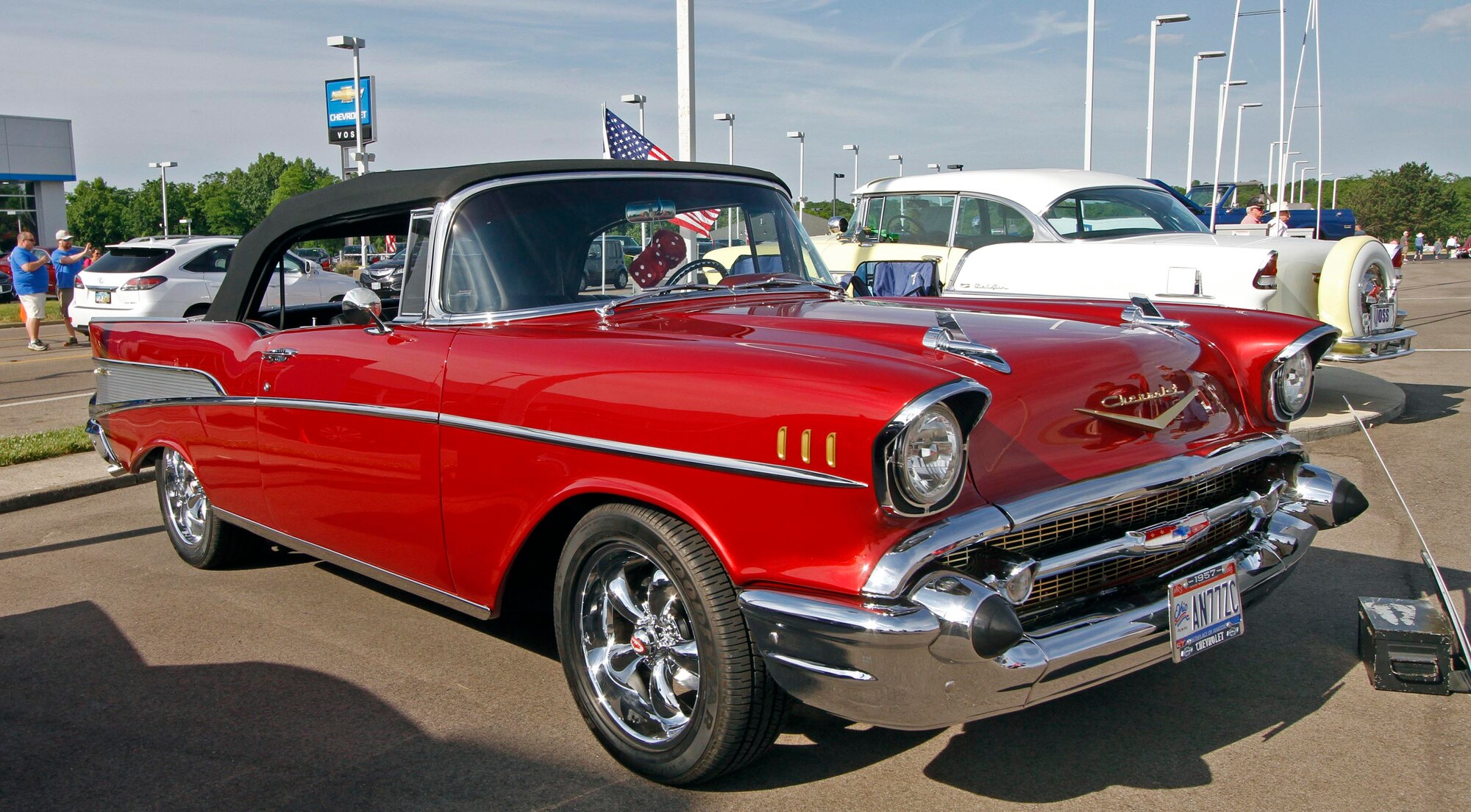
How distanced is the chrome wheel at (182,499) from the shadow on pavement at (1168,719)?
359cm

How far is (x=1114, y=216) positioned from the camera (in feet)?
31.6

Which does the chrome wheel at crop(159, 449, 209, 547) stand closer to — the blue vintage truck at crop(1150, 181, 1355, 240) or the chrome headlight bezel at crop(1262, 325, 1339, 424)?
the chrome headlight bezel at crop(1262, 325, 1339, 424)

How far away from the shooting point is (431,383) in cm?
341

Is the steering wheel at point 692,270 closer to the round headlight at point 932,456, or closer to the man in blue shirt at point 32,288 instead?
the round headlight at point 932,456

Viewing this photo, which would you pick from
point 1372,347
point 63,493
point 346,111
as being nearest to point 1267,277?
point 1372,347

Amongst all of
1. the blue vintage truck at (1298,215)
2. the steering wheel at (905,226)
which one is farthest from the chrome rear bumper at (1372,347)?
the blue vintage truck at (1298,215)

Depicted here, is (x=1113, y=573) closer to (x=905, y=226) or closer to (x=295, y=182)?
(x=905, y=226)

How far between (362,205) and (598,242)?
0.96 m

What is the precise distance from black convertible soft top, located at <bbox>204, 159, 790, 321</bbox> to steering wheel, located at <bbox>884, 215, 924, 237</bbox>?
6036 millimetres

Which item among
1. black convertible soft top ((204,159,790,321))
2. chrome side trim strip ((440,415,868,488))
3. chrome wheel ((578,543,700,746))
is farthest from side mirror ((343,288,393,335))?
chrome wheel ((578,543,700,746))

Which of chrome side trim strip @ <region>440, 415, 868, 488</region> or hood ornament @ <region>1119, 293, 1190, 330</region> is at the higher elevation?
hood ornament @ <region>1119, 293, 1190, 330</region>

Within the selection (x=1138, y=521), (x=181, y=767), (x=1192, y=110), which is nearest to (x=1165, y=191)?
(x=1138, y=521)

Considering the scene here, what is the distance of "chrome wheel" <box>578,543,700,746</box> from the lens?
2926 millimetres

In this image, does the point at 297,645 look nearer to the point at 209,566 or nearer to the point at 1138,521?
the point at 209,566
